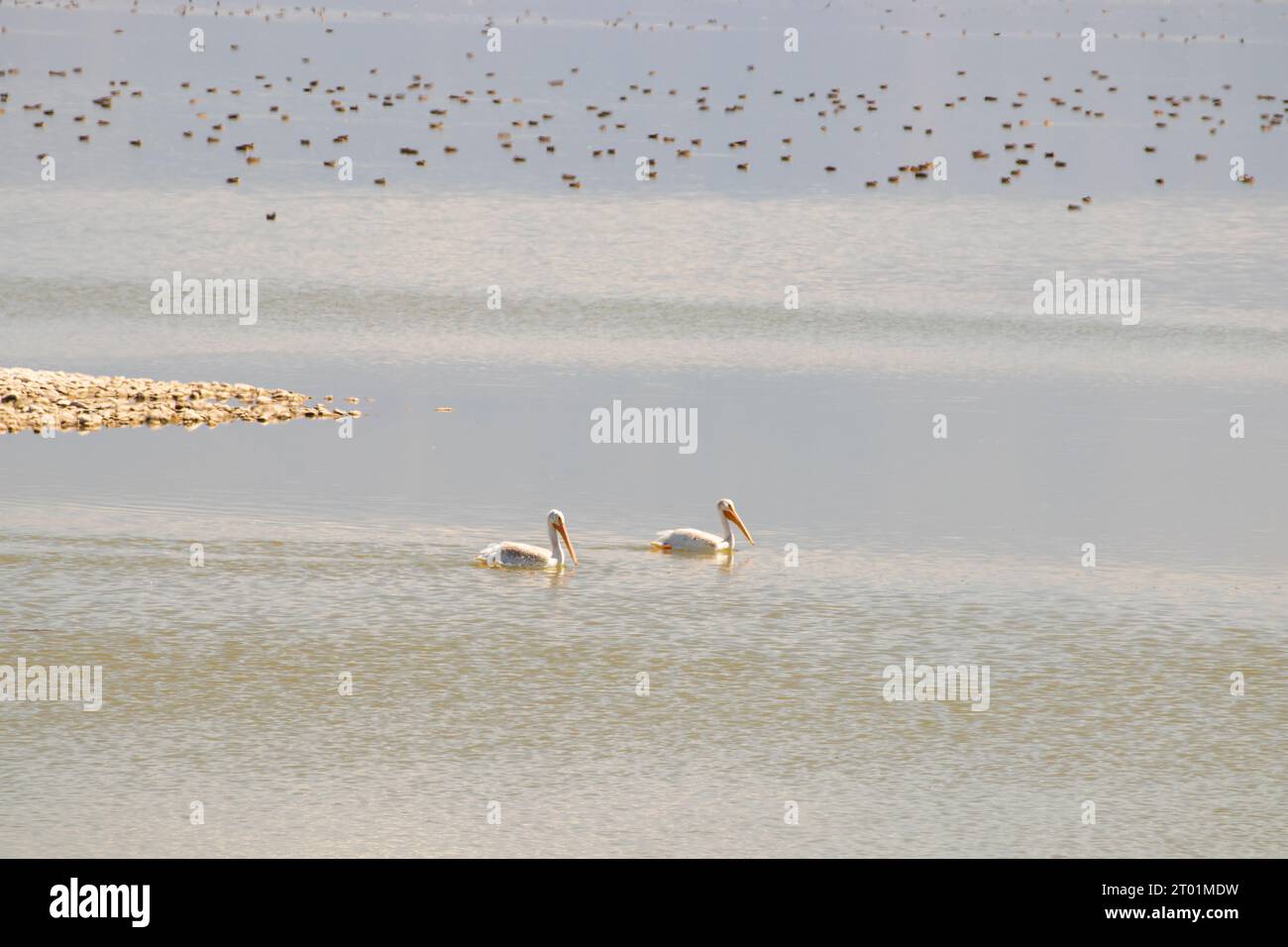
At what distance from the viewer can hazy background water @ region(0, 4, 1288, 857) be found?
1639 cm

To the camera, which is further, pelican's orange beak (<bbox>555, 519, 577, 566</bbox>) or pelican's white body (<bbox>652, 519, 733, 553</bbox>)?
pelican's white body (<bbox>652, 519, 733, 553</bbox>)

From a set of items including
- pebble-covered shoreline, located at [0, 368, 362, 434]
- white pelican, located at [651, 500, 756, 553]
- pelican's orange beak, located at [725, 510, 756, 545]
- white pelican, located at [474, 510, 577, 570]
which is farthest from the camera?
pebble-covered shoreline, located at [0, 368, 362, 434]

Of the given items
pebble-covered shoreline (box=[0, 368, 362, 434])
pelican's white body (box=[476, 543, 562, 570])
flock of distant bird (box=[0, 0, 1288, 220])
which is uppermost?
flock of distant bird (box=[0, 0, 1288, 220])

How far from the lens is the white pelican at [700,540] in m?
23.1

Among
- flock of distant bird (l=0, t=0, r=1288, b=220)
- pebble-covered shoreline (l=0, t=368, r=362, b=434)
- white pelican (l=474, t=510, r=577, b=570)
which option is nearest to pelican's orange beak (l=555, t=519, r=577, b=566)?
white pelican (l=474, t=510, r=577, b=570)

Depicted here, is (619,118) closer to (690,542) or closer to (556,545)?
(690,542)

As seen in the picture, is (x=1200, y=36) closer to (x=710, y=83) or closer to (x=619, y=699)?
(x=710, y=83)

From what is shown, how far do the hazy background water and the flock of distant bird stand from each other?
459cm

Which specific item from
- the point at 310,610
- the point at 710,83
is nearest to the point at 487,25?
the point at 710,83

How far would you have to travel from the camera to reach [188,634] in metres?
20.0

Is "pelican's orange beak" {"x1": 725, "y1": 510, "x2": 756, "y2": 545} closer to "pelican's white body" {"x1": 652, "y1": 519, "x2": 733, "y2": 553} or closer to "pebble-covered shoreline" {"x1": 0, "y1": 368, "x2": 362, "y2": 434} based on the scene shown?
"pelican's white body" {"x1": 652, "y1": 519, "x2": 733, "y2": 553}

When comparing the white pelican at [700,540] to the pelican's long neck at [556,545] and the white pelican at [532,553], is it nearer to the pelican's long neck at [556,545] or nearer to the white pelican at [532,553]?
the white pelican at [532,553]

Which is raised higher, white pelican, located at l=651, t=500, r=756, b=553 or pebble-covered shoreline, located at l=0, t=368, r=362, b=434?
pebble-covered shoreline, located at l=0, t=368, r=362, b=434

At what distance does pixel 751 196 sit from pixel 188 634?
40533 millimetres
